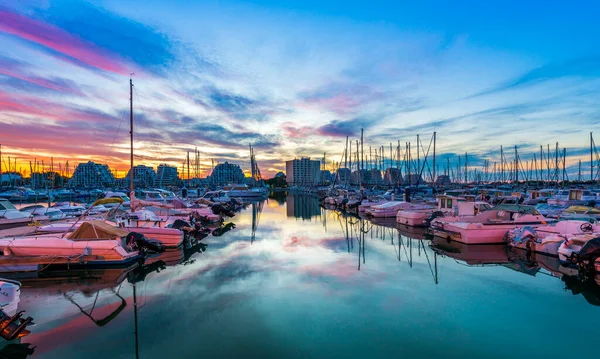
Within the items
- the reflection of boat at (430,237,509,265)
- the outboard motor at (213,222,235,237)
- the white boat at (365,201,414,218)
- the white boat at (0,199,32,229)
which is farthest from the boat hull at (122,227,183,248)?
the white boat at (365,201,414,218)

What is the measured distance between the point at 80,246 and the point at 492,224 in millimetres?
22697

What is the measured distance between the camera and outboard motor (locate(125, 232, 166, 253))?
16297 millimetres

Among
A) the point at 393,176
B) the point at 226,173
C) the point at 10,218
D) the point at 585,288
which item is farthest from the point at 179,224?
the point at 226,173

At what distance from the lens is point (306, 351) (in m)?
7.59

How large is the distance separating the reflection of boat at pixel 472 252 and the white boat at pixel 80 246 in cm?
1655

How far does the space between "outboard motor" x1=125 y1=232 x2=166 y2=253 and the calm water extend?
137 centimetres

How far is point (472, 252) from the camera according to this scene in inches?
736

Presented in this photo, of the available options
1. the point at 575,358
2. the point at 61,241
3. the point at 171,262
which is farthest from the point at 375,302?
the point at 61,241

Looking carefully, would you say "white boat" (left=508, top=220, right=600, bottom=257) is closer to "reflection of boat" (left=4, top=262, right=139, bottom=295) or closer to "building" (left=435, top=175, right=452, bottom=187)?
"reflection of boat" (left=4, top=262, right=139, bottom=295)

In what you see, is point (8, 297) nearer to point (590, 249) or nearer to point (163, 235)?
point (163, 235)

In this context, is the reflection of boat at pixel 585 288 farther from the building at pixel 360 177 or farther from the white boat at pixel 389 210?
the building at pixel 360 177

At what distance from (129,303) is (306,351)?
21.1ft

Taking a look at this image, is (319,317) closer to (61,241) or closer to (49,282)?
(49,282)

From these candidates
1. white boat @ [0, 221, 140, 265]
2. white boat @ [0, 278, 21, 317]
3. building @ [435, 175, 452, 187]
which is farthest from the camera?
building @ [435, 175, 452, 187]
